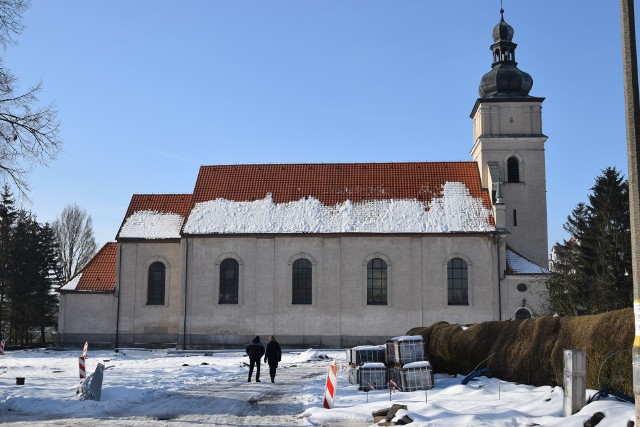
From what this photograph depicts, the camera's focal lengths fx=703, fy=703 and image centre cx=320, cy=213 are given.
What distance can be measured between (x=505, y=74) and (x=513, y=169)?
576 cm

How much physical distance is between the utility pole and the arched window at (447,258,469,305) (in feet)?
95.6

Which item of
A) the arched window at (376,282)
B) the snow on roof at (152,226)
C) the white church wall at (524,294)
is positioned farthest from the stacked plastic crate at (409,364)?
the snow on roof at (152,226)

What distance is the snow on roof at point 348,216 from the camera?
3834 centimetres

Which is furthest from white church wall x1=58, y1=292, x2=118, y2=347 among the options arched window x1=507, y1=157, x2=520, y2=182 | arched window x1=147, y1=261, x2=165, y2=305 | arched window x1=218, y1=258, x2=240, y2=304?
arched window x1=507, y1=157, x2=520, y2=182

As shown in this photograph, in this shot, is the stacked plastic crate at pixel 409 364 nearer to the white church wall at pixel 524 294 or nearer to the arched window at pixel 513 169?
the white church wall at pixel 524 294

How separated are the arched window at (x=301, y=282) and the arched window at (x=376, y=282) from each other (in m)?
3.22

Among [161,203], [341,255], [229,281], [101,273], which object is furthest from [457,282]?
[101,273]

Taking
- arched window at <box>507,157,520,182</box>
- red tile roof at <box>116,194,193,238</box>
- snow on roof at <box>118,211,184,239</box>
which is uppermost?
arched window at <box>507,157,520,182</box>

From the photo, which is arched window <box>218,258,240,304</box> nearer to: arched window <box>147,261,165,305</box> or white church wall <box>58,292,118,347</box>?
arched window <box>147,261,165,305</box>

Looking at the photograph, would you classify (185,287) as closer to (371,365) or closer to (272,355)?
(272,355)

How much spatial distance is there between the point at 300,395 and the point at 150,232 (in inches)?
982

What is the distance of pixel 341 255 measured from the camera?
38.4m

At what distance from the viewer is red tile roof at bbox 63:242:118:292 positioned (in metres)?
40.1

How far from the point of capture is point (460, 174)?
1645 inches
